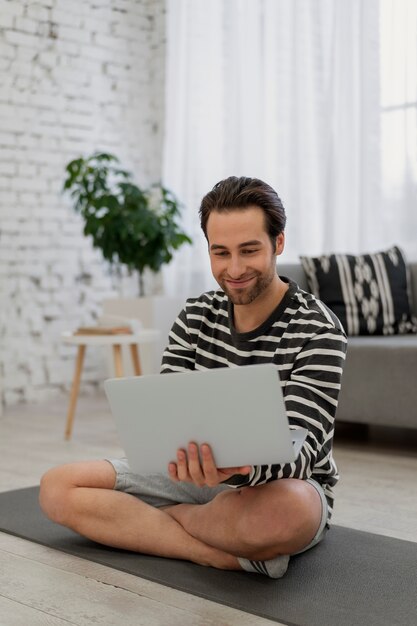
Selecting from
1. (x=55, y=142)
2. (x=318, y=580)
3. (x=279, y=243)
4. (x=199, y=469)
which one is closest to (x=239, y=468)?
(x=199, y=469)

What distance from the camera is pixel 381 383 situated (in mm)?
3500

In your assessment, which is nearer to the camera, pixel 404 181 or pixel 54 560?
pixel 54 560

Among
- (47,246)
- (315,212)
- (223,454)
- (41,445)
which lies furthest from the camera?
(47,246)

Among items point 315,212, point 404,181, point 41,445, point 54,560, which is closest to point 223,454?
point 54,560

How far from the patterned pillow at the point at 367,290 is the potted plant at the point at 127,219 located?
110cm

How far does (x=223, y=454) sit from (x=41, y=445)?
223 centimetres

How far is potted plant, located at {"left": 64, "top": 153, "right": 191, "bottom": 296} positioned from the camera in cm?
479

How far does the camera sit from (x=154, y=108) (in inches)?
223

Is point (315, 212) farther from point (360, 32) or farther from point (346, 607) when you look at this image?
point (346, 607)

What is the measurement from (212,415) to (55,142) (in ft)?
12.5

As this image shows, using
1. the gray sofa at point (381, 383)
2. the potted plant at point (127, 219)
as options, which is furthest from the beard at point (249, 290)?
the potted plant at point (127, 219)

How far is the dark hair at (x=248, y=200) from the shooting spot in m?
1.91

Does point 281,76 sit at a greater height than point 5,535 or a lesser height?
greater

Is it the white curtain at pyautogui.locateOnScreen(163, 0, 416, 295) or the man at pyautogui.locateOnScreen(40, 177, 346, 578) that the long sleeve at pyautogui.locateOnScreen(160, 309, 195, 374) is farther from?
the white curtain at pyautogui.locateOnScreen(163, 0, 416, 295)
